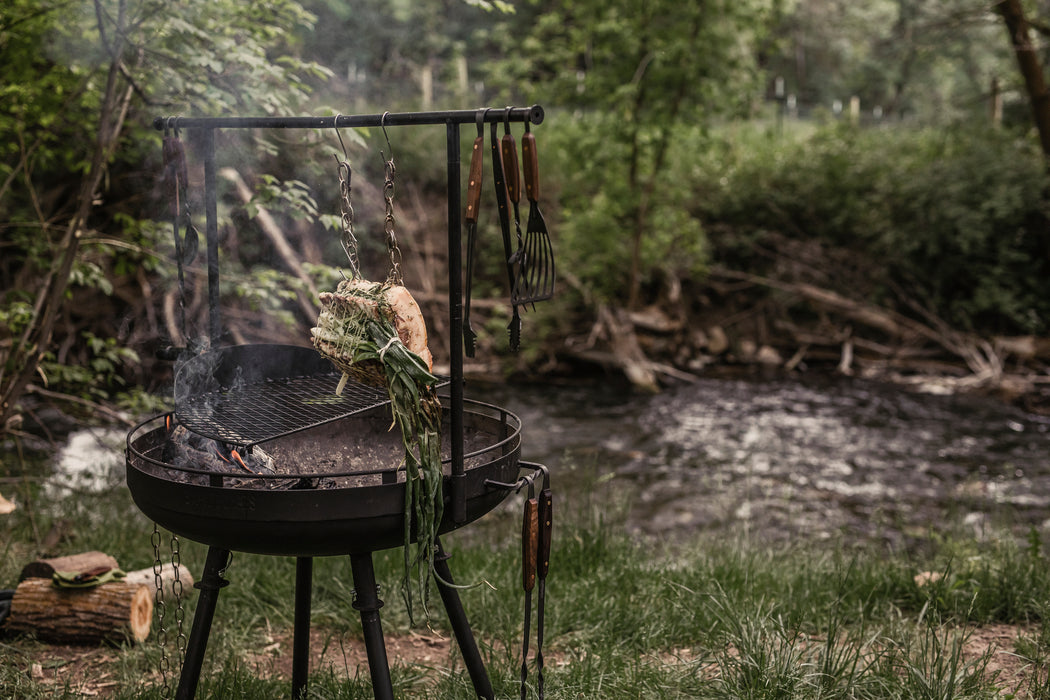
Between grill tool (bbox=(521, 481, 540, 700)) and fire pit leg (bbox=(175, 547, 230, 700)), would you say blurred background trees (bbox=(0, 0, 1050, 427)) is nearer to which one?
fire pit leg (bbox=(175, 547, 230, 700))

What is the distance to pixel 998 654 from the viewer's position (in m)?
3.42

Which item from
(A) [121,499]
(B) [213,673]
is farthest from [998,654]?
(A) [121,499]

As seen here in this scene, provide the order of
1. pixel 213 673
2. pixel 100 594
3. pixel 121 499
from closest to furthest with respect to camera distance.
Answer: pixel 213 673 → pixel 100 594 → pixel 121 499

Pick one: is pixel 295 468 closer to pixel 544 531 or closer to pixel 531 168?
pixel 544 531

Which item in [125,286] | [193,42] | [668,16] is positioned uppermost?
[668,16]

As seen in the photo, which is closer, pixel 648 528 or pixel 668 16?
pixel 648 528

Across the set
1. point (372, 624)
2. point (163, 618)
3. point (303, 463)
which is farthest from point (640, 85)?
point (372, 624)

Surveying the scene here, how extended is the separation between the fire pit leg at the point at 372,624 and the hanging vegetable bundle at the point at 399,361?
0.14 m

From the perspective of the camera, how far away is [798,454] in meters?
8.62

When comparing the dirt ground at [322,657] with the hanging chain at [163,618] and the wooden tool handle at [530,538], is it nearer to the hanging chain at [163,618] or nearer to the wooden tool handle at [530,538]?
the hanging chain at [163,618]

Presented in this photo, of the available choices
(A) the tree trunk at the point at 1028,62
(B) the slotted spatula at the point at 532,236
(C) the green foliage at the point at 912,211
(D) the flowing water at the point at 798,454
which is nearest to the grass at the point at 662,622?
(D) the flowing water at the point at 798,454

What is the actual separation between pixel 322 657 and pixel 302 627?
0.34 metres

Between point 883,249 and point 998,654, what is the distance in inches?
419

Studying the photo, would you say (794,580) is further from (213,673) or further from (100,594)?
(100,594)
